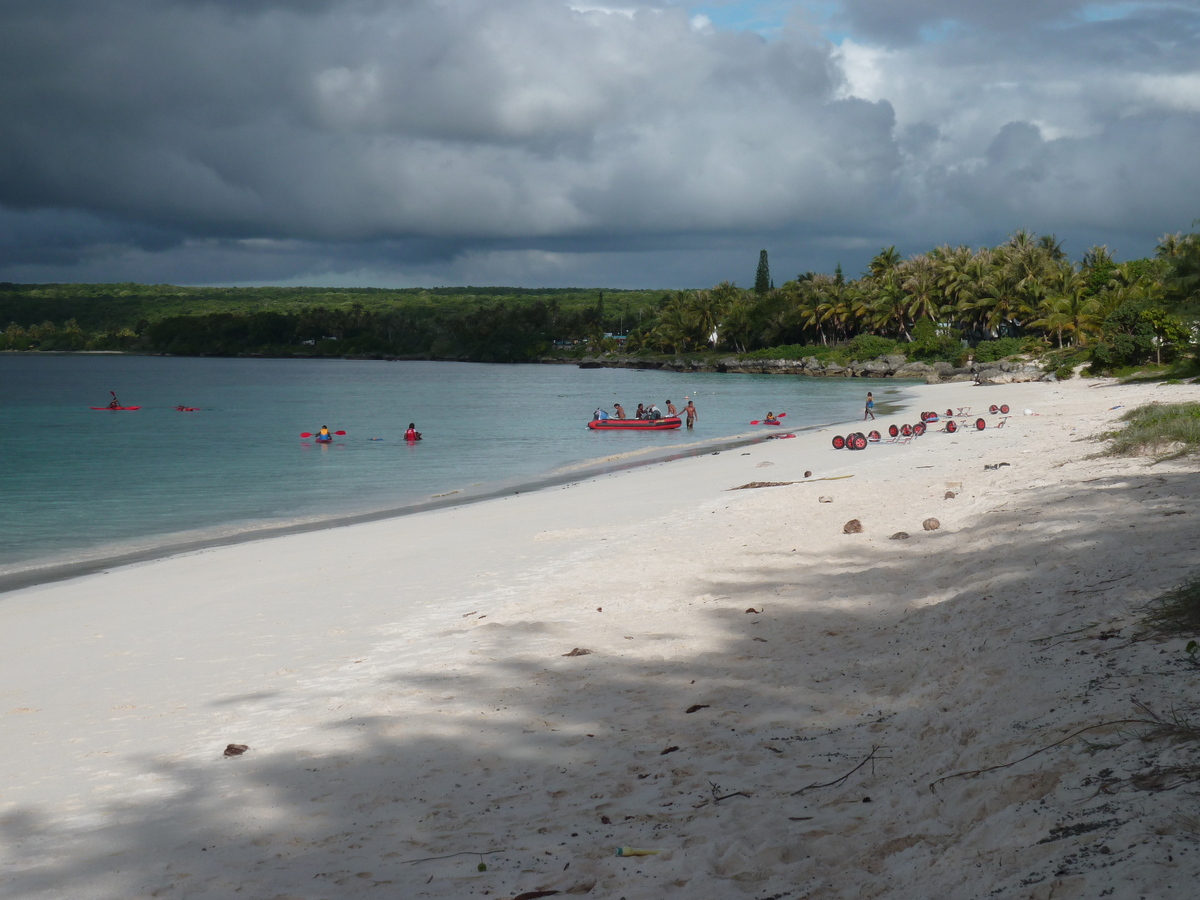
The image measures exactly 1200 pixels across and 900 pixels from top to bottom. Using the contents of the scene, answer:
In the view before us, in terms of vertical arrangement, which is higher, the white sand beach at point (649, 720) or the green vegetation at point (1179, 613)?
the green vegetation at point (1179, 613)

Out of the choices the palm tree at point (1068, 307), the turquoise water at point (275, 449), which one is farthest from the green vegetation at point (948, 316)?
the turquoise water at point (275, 449)

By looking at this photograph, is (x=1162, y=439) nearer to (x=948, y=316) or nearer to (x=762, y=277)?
(x=948, y=316)

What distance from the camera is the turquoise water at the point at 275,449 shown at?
20.2 metres

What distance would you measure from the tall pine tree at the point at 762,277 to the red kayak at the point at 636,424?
9556 cm

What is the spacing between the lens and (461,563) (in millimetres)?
11594

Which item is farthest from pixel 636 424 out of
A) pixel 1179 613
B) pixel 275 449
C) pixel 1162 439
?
pixel 1179 613

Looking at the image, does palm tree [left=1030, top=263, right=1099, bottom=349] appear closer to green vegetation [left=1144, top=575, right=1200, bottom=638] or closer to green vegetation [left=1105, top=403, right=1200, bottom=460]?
green vegetation [left=1105, top=403, right=1200, bottom=460]

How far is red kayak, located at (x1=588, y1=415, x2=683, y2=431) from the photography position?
1572 inches

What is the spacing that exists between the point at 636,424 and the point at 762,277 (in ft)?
318

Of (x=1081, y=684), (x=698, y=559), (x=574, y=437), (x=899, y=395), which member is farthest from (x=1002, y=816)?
(x=899, y=395)

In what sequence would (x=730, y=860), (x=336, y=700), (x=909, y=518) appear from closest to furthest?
(x=730, y=860), (x=336, y=700), (x=909, y=518)

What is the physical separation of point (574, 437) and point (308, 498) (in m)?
17.4

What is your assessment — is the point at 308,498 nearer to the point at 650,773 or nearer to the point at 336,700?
the point at 336,700

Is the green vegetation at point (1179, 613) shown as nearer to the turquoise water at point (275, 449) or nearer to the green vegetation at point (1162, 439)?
the green vegetation at point (1162, 439)
